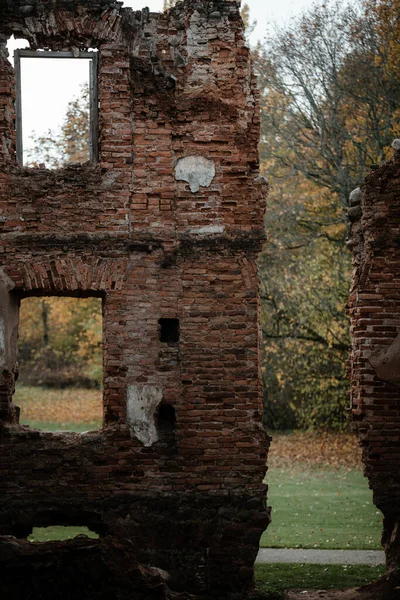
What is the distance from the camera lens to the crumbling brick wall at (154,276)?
9.48 meters

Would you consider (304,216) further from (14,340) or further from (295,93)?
(14,340)

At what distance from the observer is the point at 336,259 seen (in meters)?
20.3

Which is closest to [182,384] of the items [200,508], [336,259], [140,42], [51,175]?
[200,508]

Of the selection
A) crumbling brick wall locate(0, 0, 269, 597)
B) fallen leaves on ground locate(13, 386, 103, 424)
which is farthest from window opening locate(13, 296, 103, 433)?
crumbling brick wall locate(0, 0, 269, 597)

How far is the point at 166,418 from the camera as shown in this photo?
9719mm

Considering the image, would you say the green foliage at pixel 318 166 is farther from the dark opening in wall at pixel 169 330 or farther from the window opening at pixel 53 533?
the dark opening in wall at pixel 169 330

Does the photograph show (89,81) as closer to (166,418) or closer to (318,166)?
(166,418)

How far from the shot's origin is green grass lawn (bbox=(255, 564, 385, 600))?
1026 centimetres

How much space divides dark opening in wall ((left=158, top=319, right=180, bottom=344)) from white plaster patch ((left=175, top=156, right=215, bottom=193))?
1.50 meters

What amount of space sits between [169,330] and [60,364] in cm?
2520

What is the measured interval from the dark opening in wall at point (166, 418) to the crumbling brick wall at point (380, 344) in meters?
2.19

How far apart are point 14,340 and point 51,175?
189 centimetres

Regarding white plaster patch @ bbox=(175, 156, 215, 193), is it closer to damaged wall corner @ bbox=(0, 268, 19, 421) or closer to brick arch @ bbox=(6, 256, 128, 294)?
brick arch @ bbox=(6, 256, 128, 294)

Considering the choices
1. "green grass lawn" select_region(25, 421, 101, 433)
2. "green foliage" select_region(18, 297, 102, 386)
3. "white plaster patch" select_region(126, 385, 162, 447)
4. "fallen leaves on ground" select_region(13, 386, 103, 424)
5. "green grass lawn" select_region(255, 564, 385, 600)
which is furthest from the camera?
"green foliage" select_region(18, 297, 102, 386)
